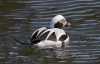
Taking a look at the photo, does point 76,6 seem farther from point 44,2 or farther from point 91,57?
point 91,57

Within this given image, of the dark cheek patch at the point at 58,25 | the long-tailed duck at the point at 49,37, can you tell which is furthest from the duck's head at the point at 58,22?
the long-tailed duck at the point at 49,37

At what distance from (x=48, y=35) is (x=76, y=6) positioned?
320 cm

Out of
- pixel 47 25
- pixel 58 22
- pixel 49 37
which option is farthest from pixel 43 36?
pixel 47 25

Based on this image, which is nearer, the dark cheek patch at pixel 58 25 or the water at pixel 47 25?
the water at pixel 47 25

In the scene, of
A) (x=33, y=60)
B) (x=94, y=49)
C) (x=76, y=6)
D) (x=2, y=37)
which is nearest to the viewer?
(x=33, y=60)

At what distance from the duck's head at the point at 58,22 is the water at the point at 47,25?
230 mm

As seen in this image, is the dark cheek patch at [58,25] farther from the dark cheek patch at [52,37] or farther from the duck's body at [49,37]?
the dark cheek patch at [52,37]

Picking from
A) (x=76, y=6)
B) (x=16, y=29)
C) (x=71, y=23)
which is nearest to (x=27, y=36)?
(x=16, y=29)

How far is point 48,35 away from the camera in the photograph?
11750 mm

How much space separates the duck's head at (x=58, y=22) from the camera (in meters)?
12.5

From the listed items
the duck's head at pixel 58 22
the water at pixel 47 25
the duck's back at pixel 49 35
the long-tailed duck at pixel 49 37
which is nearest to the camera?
the water at pixel 47 25

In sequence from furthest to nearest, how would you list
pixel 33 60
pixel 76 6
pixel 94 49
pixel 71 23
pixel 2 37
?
pixel 76 6, pixel 71 23, pixel 2 37, pixel 94 49, pixel 33 60

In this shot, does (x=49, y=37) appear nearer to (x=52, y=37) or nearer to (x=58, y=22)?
(x=52, y=37)

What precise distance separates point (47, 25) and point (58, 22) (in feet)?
2.56
